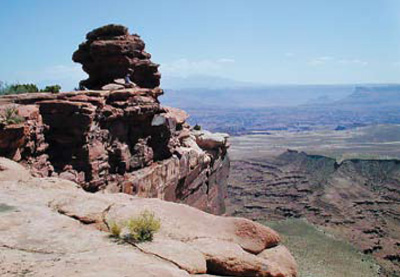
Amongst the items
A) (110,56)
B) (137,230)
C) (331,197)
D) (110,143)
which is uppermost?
(110,56)

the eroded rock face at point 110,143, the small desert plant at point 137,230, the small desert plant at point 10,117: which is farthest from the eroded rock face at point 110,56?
the small desert plant at point 137,230

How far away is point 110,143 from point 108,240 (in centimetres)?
1364

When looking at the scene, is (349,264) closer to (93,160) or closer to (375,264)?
(375,264)

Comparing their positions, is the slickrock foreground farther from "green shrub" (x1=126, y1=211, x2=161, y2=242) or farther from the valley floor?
the valley floor

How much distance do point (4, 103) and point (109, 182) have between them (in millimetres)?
5841

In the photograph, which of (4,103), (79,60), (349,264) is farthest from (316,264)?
(4,103)

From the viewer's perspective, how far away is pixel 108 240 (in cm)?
838

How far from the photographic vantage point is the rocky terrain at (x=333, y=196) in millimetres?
60094

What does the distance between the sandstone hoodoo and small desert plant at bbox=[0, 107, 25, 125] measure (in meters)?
0.19

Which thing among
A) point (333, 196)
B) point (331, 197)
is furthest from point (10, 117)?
point (333, 196)

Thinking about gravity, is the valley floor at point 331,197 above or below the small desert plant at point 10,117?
below

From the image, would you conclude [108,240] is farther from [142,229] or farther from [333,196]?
[333,196]

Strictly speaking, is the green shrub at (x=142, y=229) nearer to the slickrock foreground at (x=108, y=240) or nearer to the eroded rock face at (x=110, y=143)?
the slickrock foreground at (x=108, y=240)

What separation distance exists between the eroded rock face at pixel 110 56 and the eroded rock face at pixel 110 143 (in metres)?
1.91
